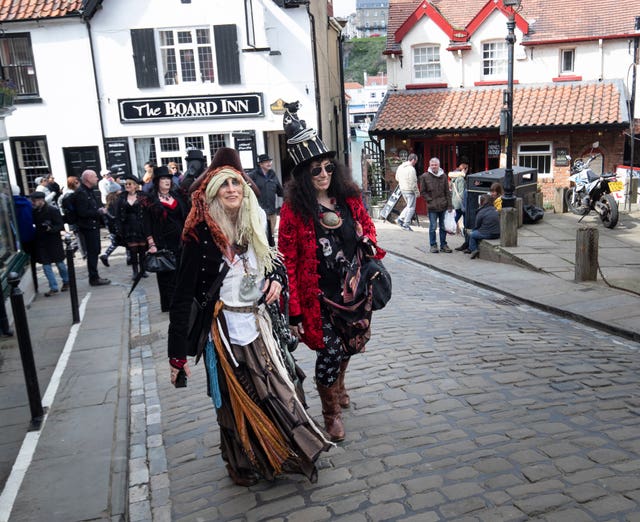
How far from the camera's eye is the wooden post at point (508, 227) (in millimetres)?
11367

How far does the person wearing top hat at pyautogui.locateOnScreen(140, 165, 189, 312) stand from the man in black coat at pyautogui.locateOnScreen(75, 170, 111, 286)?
271 cm

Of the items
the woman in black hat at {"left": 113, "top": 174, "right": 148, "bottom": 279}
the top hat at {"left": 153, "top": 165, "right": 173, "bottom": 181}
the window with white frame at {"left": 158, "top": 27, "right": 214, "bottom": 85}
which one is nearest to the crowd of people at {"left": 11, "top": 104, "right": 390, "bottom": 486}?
the top hat at {"left": 153, "top": 165, "right": 173, "bottom": 181}

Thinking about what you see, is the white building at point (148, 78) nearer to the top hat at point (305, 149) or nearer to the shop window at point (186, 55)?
the shop window at point (186, 55)

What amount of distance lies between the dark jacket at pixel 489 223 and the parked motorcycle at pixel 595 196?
10.6ft

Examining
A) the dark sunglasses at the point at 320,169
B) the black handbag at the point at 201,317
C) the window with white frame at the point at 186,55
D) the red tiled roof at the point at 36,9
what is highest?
the red tiled roof at the point at 36,9

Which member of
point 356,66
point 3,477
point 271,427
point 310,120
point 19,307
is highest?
point 356,66

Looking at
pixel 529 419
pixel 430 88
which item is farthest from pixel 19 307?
pixel 430 88

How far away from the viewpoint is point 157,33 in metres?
19.1

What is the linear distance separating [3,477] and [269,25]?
17.1 metres

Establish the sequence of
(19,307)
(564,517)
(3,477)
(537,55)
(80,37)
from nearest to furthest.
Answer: (564,517) → (3,477) → (19,307) → (80,37) → (537,55)

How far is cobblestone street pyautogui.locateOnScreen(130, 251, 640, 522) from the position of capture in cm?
351

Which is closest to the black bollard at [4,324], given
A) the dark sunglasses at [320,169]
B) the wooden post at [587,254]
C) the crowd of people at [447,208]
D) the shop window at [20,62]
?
the dark sunglasses at [320,169]

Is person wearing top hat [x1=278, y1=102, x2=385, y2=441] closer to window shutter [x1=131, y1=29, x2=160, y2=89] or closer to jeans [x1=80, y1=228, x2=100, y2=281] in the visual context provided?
jeans [x1=80, y1=228, x2=100, y2=281]

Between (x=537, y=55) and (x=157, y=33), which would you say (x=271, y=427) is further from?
(x=537, y=55)
